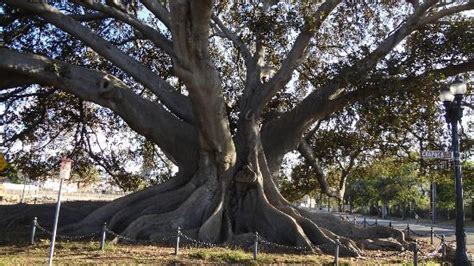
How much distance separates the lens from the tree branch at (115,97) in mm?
13250

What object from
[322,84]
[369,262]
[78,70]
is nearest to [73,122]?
[78,70]

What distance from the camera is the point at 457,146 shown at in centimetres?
1007

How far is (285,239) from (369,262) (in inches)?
A: 96.3

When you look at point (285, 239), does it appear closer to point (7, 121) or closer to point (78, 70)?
point (78, 70)

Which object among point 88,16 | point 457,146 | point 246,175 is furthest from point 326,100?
point 88,16

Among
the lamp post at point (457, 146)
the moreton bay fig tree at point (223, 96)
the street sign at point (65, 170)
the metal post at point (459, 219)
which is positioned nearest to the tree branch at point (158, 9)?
the moreton bay fig tree at point (223, 96)

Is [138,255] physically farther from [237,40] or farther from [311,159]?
[311,159]

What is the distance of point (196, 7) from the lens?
9.80 m

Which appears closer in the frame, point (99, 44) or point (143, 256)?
point (143, 256)

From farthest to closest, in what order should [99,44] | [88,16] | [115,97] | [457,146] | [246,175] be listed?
[88,16]
[99,44]
[246,175]
[115,97]
[457,146]

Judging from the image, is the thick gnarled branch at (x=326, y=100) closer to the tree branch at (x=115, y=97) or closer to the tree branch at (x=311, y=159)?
the tree branch at (x=115, y=97)

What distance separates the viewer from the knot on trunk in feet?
46.4

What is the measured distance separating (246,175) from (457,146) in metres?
5.95

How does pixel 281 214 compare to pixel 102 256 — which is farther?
pixel 281 214
